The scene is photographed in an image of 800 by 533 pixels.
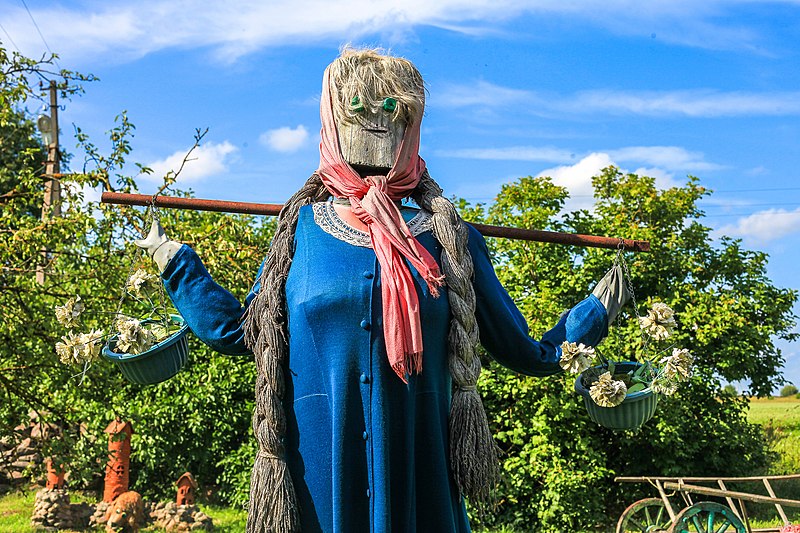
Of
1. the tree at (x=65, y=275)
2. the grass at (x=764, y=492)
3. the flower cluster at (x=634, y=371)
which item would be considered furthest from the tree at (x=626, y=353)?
the flower cluster at (x=634, y=371)

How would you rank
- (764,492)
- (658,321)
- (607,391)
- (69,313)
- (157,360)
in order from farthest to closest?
1. (764,492)
2. (69,313)
3. (658,321)
4. (157,360)
5. (607,391)

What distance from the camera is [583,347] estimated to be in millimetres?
3121

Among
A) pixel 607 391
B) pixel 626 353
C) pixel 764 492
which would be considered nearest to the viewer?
pixel 607 391

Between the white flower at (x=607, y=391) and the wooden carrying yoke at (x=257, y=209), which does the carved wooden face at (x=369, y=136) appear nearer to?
the wooden carrying yoke at (x=257, y=209)

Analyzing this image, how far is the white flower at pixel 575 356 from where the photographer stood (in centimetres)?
311

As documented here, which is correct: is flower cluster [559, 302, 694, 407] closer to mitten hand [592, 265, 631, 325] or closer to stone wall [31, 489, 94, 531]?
mitten hand [592, 265, 631, 325]

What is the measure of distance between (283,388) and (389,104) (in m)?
0.94

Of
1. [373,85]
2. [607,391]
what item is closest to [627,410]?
[607,391]

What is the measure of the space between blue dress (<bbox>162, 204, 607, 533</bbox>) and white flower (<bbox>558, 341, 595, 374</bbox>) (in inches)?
16.2

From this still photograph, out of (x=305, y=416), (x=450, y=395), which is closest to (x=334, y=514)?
(x=305, y=416)

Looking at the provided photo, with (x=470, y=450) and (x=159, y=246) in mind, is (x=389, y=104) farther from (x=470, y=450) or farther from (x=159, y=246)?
(x=470, y=450)

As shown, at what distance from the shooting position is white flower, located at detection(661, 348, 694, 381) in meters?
3.39

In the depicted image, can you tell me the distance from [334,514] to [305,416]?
303mm

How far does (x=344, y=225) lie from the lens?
300 centimetres
